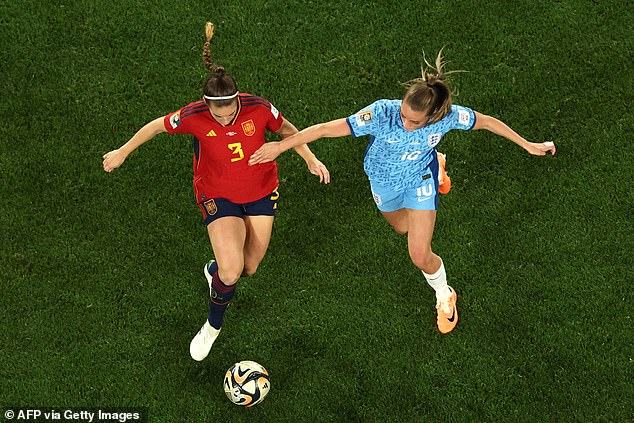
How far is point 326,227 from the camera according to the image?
33.0 ft

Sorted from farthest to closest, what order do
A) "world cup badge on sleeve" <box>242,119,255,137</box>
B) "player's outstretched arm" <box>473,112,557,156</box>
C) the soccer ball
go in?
the soccer ball
"world cup badge on sleeve" <box>242,119,255,137</box>
"player's outstretched arm" <box>473,112,557,156</box>

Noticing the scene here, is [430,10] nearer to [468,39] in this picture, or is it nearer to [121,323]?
[468,39]

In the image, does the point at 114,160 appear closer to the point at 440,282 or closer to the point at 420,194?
the point at 420,194

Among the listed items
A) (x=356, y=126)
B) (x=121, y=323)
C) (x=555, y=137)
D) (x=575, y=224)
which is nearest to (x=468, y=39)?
(x=555, y=137)

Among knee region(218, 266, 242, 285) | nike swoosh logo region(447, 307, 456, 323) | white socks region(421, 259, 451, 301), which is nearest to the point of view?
knee region(218, 266, 242, 285)

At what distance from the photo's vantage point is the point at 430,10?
11.1 metres

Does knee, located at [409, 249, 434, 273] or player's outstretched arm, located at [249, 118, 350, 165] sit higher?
player's outstretched arm, located at [249, 118, 350, 165]

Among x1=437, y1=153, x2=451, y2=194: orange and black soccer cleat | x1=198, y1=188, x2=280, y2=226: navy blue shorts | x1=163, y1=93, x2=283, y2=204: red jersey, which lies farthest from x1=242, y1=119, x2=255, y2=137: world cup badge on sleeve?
x1=437, y1=153, x2=451, y2=194: orange and black soccer cleat

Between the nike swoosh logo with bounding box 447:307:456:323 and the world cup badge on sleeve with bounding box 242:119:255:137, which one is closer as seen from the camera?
the world cup badge on sleeve with bounding box 242:119:255:137

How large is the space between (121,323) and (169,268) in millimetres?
773

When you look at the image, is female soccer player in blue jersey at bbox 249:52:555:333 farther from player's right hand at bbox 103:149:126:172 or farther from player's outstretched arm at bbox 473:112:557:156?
player's right hand at bbox 103:149:126:172

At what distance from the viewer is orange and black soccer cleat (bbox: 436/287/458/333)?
30.7ft

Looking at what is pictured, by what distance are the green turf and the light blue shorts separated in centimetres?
118

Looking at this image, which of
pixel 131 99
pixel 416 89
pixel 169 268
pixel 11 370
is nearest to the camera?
pixel 416 89
